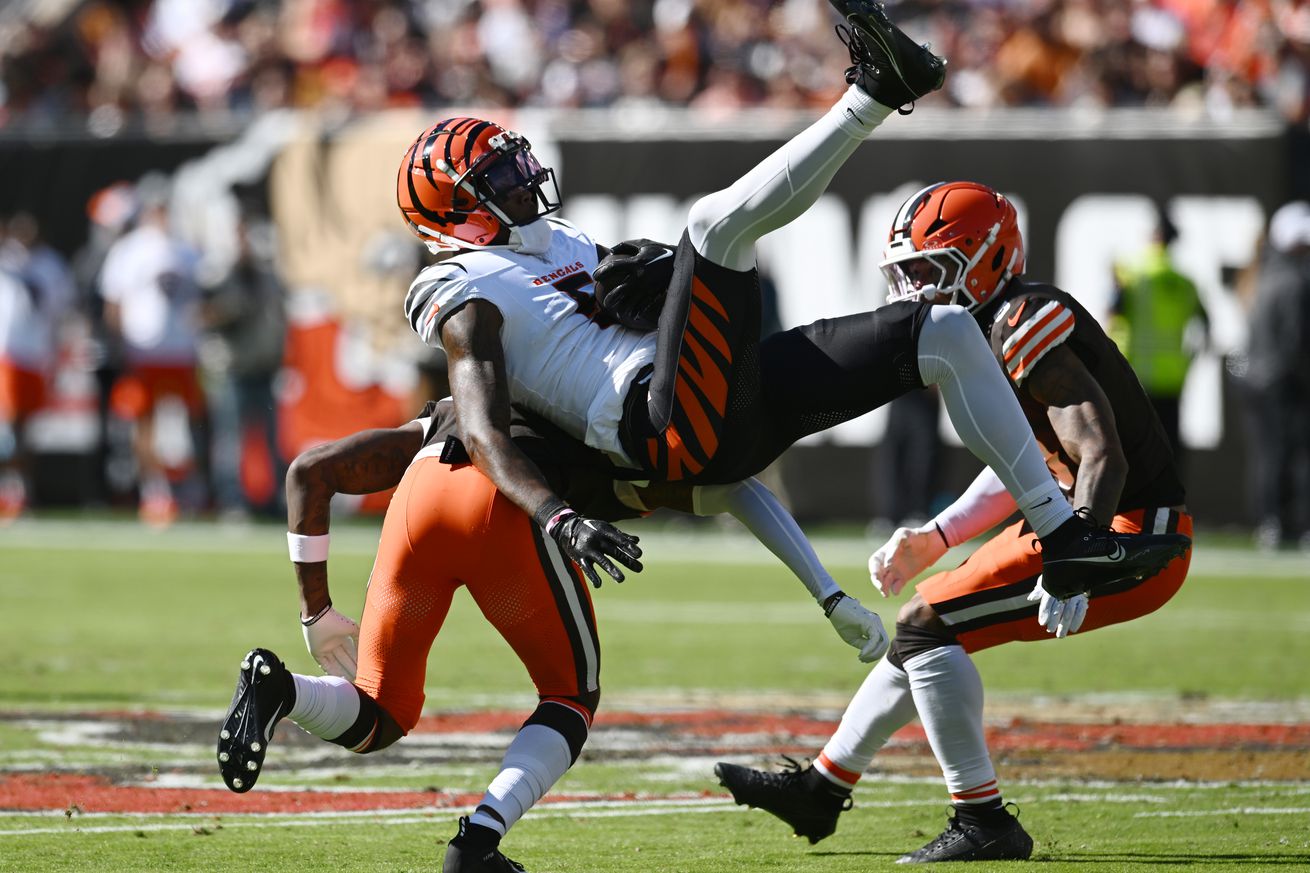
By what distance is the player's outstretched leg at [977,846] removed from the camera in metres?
4.65

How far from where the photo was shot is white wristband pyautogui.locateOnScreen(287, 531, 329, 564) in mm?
4805

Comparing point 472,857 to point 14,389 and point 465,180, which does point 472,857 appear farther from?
point 14,389

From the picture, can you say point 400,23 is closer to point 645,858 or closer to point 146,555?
point 146,555

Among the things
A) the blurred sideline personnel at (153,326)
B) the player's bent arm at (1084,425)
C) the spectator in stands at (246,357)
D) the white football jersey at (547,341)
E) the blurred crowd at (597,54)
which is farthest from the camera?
the blurred sideline personnel at (153,326)

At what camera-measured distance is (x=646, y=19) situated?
54.4 ft

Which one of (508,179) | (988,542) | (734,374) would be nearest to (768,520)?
(734,374)

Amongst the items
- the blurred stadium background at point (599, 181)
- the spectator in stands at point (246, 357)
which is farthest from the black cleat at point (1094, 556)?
the spectator in stands at point (246, 357)

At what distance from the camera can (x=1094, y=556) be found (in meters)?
4.30

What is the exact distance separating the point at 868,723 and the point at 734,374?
1127 mm

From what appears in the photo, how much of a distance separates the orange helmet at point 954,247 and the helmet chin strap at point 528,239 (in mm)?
870

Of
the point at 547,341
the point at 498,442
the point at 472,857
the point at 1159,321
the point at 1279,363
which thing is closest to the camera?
the point at 472,857

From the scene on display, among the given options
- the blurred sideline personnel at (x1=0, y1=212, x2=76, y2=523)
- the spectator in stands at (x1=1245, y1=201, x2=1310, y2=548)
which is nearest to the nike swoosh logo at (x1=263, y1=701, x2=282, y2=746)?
the spectator in stands at (x1=1245, y1=201, x2=1310, y2=548)

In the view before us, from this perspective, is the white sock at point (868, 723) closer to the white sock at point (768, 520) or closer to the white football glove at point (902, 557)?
the white football glove at point (902, 557)

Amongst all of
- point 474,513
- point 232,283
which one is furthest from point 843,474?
point 474,513
